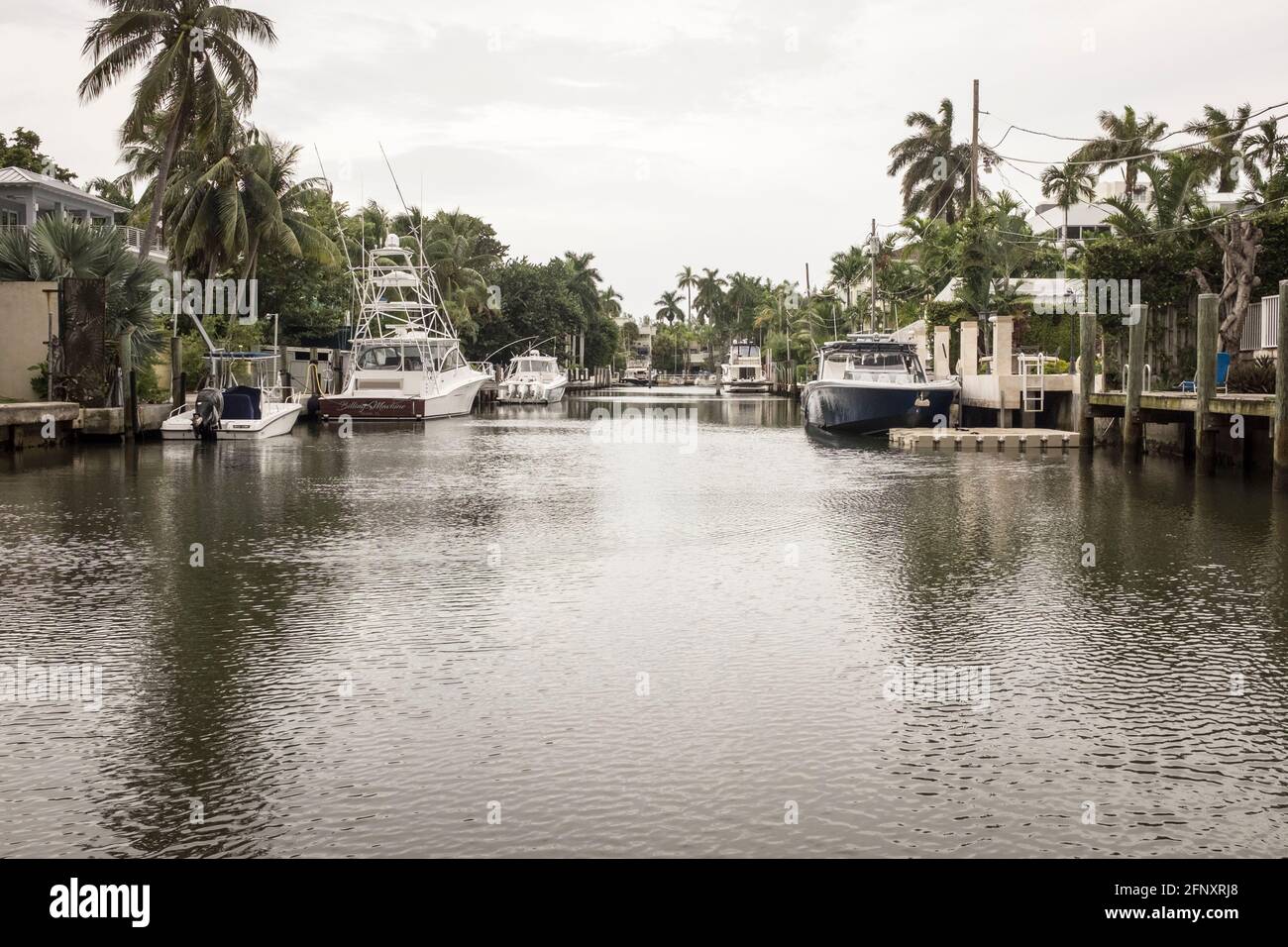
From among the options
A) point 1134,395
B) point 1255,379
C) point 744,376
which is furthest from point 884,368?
point 744,376

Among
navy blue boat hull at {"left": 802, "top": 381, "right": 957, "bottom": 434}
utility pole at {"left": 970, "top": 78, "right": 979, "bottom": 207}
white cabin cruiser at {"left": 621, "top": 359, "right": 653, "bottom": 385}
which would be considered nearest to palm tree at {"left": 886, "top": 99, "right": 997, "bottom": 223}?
utility pole at {"left": 970, "top": 78, "right": 979, "bottom": 207}

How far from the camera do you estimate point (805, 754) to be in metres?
7.55

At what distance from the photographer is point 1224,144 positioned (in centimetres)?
5084

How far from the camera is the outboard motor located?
116 ft

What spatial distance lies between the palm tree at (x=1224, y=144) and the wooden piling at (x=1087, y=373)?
15.2 metres

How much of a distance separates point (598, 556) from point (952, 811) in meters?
8.65

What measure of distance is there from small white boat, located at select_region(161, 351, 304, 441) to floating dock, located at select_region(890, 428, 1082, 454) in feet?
59.0

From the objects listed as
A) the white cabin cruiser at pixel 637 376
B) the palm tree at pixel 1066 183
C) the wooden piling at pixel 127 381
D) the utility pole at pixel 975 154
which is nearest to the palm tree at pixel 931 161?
the palm tree at pixel 1066 183

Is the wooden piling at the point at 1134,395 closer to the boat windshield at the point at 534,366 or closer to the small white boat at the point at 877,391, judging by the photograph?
the small white boat at the point at 877,391

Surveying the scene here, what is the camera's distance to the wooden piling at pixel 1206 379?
23672 mm

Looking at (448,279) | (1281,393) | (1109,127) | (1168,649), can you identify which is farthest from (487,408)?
(1168,649)

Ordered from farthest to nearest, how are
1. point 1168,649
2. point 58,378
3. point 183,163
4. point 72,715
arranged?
point 183,163, point 58,378, point 1168,649, point 72,715
